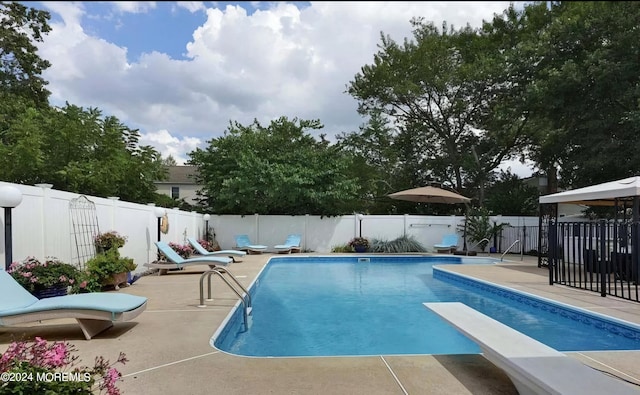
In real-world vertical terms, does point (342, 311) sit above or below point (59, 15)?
below

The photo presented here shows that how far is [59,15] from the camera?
73.1 inches

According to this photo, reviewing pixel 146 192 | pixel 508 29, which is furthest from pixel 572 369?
pixel 508 29

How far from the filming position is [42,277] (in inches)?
227

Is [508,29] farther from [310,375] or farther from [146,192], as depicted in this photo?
[310,375]

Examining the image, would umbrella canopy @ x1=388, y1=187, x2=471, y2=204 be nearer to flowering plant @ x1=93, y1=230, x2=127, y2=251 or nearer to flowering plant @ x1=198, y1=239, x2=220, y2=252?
flowering plant @ x1=198, y1=239, x2=220, y2=252

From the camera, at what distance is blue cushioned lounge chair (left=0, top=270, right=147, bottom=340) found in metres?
4.46

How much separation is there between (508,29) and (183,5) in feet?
83.1

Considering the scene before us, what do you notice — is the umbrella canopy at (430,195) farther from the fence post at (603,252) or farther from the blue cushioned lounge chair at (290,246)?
the fence post at (603,252)

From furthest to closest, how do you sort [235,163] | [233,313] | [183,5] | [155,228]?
[235,163], [155,228], [233,313], [183,5]

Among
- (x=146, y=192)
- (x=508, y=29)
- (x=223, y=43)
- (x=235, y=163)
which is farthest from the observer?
(x=508, y=29)

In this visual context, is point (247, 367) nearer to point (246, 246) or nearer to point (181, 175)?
point (246, 246)

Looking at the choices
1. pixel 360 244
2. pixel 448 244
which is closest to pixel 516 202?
pixel 448 244

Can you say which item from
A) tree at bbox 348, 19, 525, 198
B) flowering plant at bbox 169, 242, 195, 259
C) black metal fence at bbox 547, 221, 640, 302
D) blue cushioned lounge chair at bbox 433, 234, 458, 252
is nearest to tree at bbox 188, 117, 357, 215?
blue cushioned lounge chair at bbox 433, 234, 458, 252

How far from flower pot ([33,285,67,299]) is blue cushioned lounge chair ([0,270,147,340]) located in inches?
37.0
